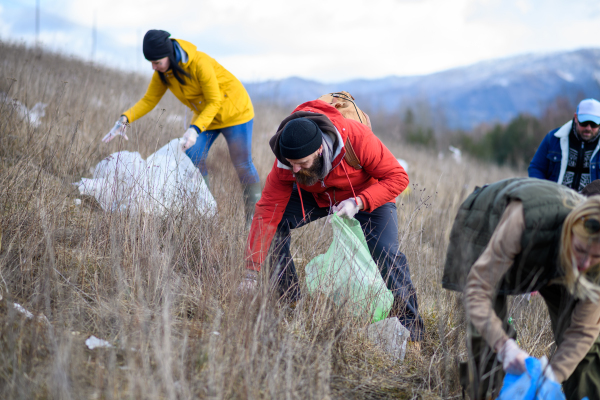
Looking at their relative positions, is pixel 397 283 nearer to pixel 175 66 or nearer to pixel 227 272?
pixel 227 272

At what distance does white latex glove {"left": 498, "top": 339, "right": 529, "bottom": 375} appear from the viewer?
4.37ft

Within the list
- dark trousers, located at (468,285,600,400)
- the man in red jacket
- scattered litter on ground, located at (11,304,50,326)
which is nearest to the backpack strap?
the man in red jacket

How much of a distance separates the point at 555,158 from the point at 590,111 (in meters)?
0.49

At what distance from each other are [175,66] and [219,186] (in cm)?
107

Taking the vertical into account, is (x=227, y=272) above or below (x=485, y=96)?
below

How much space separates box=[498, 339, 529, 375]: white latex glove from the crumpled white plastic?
5.88ft

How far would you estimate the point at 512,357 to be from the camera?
52.7 inches

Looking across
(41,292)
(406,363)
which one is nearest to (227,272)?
(41,292)

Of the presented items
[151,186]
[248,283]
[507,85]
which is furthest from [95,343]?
[507,85]

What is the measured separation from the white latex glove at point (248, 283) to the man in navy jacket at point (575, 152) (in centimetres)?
297

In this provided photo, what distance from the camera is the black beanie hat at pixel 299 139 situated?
6.17ft

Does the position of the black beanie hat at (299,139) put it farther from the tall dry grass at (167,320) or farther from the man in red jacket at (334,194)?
the tall dry grass at (167,320)

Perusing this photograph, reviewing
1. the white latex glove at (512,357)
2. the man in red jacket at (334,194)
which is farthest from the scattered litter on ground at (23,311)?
the white latex glove at (512,357)

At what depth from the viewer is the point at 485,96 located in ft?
417
